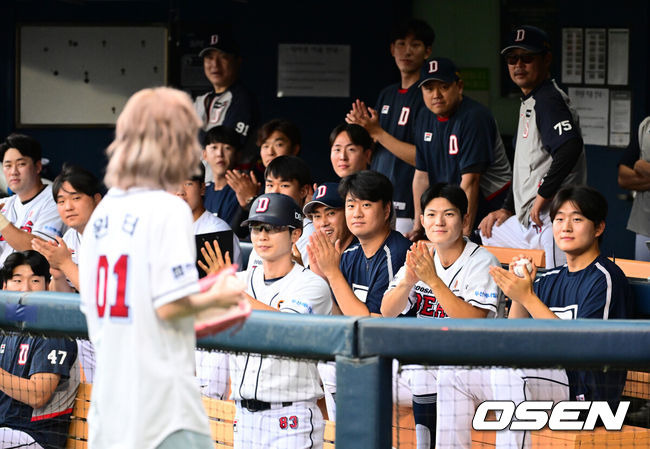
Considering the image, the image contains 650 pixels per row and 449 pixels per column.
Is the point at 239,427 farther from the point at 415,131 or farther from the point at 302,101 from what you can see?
the point at 302,101

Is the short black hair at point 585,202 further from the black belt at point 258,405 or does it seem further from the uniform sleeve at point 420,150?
the uniform sleeve at point 420,150

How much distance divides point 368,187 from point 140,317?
2179 millimetres

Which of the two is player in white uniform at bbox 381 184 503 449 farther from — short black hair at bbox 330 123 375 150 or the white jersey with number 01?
the white jersey with number 01

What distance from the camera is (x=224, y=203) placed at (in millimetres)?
5684

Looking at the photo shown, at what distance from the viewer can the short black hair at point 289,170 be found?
4984mm

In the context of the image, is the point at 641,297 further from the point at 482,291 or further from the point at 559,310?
the point at 482,291

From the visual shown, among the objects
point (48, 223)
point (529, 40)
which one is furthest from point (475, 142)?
point (48, 223)

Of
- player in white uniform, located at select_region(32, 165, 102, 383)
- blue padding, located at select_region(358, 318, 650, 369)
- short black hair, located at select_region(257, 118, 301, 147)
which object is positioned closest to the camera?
blue padding, located at select_region(358, 318, 650, 369)

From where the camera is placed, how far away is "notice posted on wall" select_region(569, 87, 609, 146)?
6.92 m

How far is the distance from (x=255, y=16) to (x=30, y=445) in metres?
5.43

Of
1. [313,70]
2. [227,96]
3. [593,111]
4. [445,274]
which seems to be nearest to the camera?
[445,274]

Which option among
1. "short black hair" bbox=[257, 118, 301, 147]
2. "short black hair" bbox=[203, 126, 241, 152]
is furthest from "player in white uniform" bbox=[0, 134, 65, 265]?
"short black hair" bbox=[257, 118, 301, 147]

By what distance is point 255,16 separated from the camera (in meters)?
8.30

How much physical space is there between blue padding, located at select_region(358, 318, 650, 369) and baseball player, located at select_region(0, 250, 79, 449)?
4.92 feet
